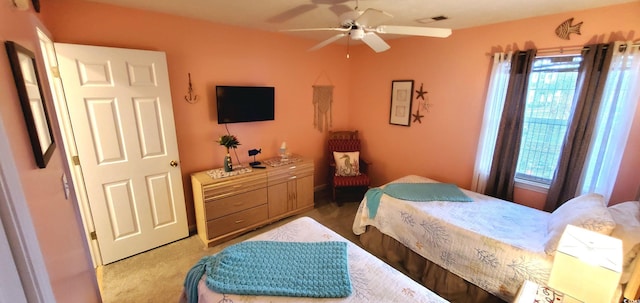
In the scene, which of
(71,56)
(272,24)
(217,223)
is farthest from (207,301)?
(272,24)

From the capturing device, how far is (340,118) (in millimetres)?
4465

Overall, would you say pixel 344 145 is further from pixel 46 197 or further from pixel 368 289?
pixel 46 197

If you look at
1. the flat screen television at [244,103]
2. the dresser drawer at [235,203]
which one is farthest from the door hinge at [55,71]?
the dresser drawer at [235,203]

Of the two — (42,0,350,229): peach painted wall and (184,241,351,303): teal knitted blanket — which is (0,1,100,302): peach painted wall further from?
(42,0,350,229): peach painted wall

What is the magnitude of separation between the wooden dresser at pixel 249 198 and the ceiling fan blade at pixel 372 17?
202cm

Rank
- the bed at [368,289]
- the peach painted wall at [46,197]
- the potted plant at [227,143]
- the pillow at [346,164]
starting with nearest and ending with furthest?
1. the peach painted wall at [46,197]
2. the bed at [368,289]
3. the potted plant at [227,143]
4. the pillow at [346,164]

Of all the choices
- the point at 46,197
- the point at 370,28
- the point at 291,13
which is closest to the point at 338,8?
the point at 291,13

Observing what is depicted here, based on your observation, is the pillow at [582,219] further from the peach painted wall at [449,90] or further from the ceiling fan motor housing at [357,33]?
the ceiling fan motor housing at [357,33]

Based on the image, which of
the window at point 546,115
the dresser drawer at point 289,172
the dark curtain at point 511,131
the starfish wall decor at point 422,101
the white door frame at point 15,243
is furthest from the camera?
the starfish wall decor at point 422,101

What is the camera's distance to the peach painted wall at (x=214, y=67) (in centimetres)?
226

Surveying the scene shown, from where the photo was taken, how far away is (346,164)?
393 centimetres

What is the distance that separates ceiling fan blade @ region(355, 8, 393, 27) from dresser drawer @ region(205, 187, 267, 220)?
2166 millimetres

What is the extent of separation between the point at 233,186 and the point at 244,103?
103cm

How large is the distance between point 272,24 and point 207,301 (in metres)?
2.76
